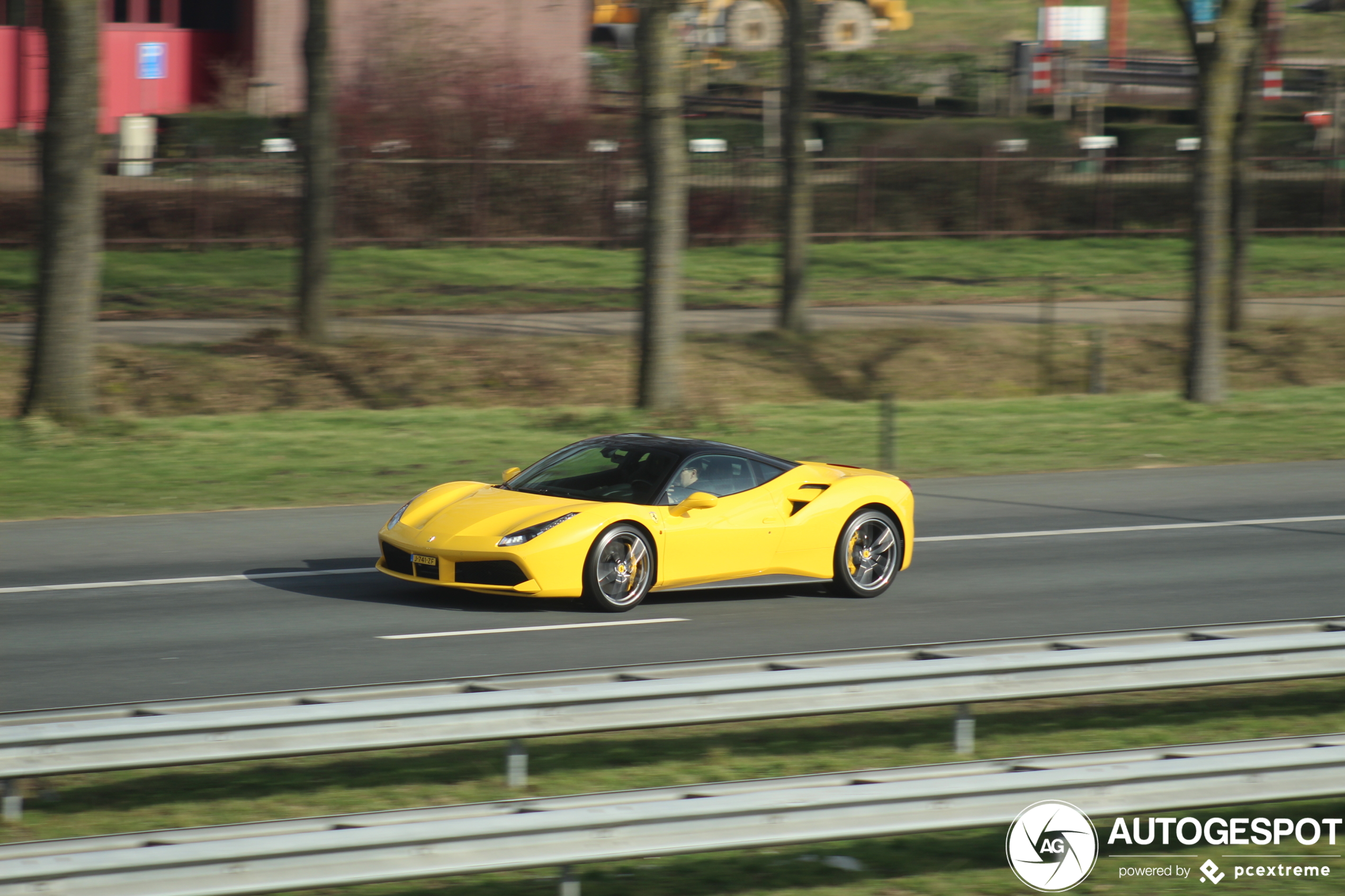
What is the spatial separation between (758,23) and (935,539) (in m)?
67.6

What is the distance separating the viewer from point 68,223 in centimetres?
1867

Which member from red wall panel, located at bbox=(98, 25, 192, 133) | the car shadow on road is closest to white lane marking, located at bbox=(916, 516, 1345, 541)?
the car shadow on road

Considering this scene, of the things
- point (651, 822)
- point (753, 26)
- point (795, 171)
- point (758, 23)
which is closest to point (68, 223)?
point (795, 171)

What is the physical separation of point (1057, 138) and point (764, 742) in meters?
40.3

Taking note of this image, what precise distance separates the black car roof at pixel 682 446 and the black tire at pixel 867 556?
68cm

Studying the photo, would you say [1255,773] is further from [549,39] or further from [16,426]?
[549,39]

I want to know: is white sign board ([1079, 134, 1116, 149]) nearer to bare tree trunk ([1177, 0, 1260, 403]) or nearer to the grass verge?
bare tree trunk ([1177, 0, 1260, 403])

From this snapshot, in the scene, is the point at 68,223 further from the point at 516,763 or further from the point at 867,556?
the point at 516,763

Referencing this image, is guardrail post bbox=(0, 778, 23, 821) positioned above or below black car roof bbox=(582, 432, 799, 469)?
below

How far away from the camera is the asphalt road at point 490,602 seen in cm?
949

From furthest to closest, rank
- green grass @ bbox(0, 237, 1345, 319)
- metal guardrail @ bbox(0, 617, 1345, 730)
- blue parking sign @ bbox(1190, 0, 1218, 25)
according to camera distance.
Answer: green grass @ bbox(0, 237, 1345, 319), blue parking sign @ bbox(1190, 0, 1218, 25), metal guardrail @ bbox(0, 617, 1345, 730)

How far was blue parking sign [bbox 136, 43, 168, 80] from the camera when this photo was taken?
43.8 meters

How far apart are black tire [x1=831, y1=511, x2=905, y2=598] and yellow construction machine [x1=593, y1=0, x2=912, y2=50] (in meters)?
56.0

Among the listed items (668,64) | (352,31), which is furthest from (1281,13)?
(668,64)
